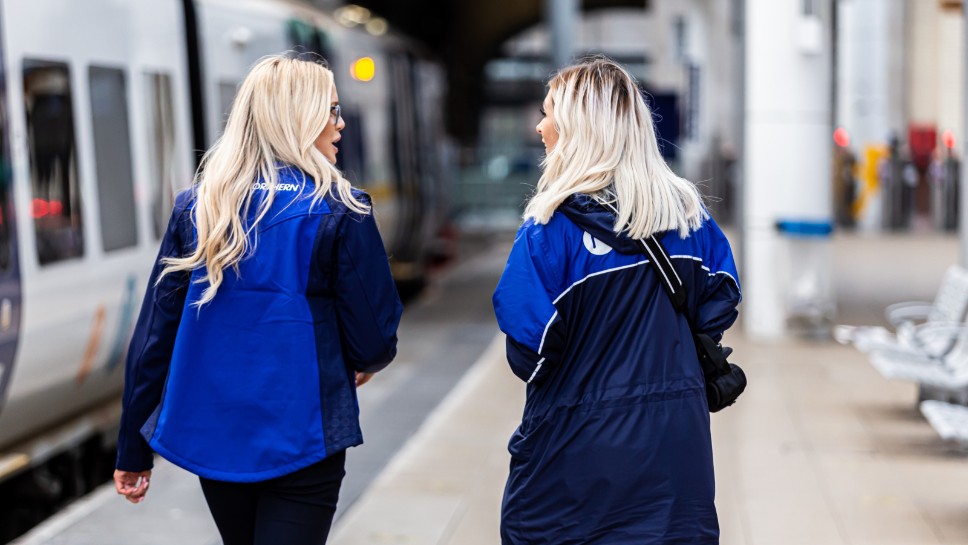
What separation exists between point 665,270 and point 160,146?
20.6ft

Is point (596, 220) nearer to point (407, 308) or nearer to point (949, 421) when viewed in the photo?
point (949, 421)

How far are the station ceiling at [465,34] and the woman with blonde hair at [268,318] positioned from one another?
28863mm

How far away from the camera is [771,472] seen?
7223 mm

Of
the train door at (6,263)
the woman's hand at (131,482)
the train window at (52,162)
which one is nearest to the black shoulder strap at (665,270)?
the woman's hand at (131,482)

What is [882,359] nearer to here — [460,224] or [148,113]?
[148,113]

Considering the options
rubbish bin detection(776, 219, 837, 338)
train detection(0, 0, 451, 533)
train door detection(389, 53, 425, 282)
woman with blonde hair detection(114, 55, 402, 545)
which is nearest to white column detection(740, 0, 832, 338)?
rubbish bin detection(776, 219, 837, 338)

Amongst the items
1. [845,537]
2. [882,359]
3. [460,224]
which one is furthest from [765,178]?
[460,224]

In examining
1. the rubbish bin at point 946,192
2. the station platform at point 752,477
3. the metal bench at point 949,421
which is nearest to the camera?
the station platform at point 752,477

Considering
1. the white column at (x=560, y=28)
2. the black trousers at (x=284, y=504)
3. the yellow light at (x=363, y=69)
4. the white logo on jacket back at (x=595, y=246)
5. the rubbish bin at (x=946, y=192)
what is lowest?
the rubbish bin at (x=946, y=192)

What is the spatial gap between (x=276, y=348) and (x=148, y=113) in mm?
5810

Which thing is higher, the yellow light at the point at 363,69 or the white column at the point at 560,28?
the white column at the point at 560,28

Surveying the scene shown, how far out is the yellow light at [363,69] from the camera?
14946 millimetres

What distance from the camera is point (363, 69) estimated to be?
1534cm

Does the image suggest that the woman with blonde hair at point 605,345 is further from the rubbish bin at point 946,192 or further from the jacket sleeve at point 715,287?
the rubbish bin at point 946,192
